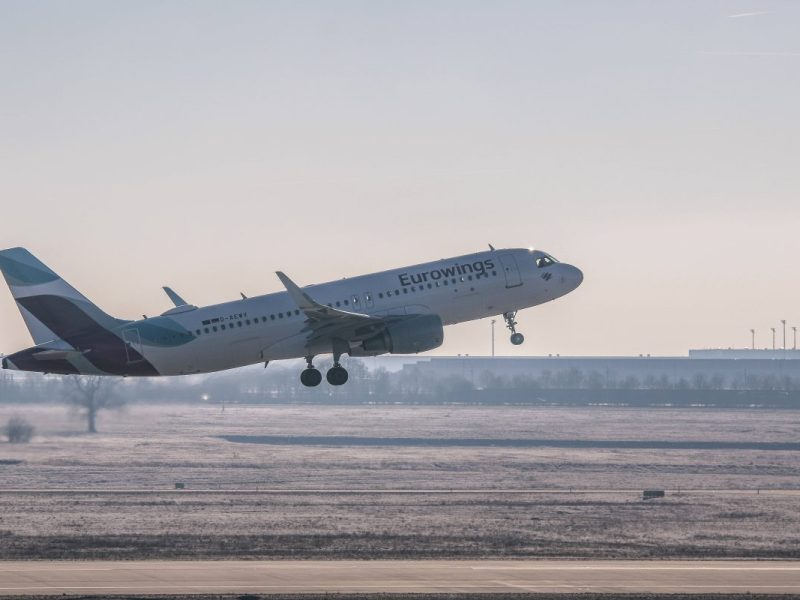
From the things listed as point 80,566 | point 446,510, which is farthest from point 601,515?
point 80,566

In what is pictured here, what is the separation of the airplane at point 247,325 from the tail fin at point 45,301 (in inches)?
2.2

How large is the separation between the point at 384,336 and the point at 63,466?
100 meters

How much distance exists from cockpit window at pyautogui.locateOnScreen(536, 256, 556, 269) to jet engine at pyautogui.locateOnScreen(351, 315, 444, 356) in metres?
9.64

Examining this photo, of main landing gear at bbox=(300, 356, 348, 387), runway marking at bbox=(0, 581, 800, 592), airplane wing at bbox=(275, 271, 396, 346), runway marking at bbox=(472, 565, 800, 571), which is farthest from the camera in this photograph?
runway marking at bbox=(472, 565, 800, 571)

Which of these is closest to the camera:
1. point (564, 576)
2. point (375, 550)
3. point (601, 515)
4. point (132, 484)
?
point (564, 576)

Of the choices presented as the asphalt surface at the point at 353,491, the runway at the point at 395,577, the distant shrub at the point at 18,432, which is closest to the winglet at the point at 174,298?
the runway at the point at 395,577

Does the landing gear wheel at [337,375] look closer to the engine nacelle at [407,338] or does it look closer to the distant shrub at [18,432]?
the engine nacelle at [407,338]

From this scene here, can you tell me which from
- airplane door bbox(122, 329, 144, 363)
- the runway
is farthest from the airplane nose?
airplane door bbox(122, 329, 144, 363)

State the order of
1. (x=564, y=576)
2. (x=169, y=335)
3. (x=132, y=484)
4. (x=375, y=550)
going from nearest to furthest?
1. (x=169, y=335)
2. (x=564, y=576)
3. (x=375, y=550)
4. (x=132, y=484)

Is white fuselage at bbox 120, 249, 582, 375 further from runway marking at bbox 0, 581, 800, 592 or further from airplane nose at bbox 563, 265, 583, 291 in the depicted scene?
runway marking at bbox 0, 581, 800, 592

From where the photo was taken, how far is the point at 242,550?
116m

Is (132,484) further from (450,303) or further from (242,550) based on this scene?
(450,303)

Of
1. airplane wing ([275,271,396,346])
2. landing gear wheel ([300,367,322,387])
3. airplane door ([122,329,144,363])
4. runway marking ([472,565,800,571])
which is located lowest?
runway marking ([472,565,800,571])

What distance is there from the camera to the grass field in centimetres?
11900
